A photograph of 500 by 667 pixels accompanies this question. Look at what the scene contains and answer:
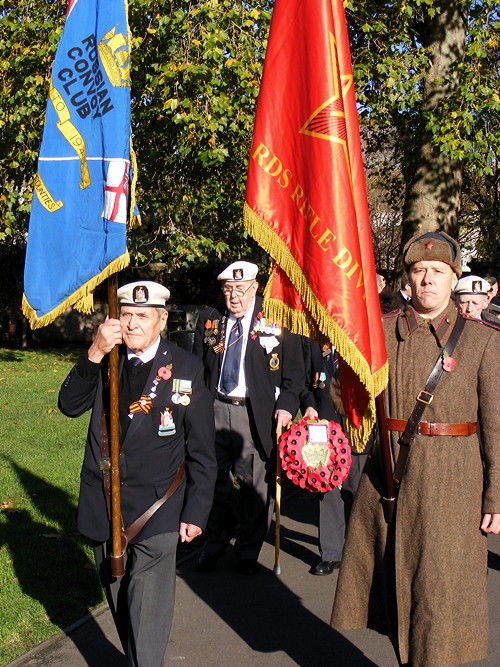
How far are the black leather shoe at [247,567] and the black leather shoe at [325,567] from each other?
1.43 ft

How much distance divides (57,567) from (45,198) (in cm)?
307

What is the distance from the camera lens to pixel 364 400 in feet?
12.0

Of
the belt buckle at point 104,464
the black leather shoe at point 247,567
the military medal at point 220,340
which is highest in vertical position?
the military medal at point 220,340

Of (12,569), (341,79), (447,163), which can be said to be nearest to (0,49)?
(447,163)

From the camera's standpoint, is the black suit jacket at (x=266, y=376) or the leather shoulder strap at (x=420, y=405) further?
the black suit jacket at (x=266, y=376)

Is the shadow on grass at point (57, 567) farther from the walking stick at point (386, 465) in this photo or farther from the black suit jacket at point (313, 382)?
the black suit jacket at point (313, 382)

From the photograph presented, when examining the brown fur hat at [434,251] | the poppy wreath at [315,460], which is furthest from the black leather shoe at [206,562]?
the brown fur hat at [434,251]

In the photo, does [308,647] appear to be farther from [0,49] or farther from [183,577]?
[0,49]

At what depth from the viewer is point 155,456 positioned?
13.0 feet

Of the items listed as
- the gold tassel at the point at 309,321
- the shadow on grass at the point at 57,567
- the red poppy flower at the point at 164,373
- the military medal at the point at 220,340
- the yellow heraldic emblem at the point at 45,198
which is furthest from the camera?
the military medal at the point at 220,340

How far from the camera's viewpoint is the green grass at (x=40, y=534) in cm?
507

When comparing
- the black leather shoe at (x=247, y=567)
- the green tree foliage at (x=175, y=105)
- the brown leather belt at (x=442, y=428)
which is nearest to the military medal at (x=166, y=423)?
the brown leather belt at (x=442, y=428)

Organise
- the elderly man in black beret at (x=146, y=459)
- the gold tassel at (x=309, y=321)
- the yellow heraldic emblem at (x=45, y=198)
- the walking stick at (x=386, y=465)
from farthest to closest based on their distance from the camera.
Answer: the yellow heraldic emblem at (x=45, y=198), the elderly man in black beret at (x=146, y=459), the walking stick at (x=386, y=465), the gold tassel at (x=309, y=321)

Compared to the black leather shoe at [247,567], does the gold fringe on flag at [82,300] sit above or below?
above
